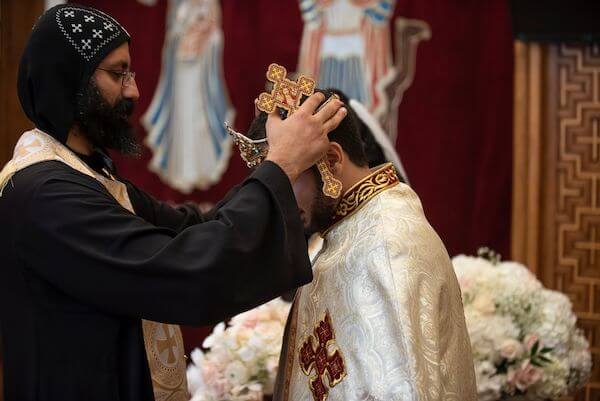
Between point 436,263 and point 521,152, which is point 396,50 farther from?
point 436,263

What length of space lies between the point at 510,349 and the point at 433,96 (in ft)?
6.80

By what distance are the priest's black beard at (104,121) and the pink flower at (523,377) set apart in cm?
146

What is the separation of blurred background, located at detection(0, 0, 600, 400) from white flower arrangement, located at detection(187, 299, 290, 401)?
1757 millimetres

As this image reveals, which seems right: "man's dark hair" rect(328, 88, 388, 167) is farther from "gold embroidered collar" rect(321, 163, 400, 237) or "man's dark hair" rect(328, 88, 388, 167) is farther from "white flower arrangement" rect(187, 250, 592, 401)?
"gold embroidered collar" rect(321, 163, 400, 237)

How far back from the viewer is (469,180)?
4.84 m

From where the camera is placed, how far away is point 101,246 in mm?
2176

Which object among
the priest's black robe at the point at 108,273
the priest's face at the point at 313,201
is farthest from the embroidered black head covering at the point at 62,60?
the priest's face at the point at 313,201

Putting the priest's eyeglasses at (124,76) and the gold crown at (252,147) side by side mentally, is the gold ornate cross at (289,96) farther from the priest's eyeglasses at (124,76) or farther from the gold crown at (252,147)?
the priest's eyeglasses at (124,76)

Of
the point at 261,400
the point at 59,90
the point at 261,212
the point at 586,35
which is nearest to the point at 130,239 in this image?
the point at 261,212

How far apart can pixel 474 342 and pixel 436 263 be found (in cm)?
104

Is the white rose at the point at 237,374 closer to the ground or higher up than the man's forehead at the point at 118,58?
closer to the ground

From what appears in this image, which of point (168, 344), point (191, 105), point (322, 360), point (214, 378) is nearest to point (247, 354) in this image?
point (214, 378)

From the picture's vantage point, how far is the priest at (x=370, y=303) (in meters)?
2.03

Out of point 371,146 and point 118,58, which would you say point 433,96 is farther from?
point 118,58
